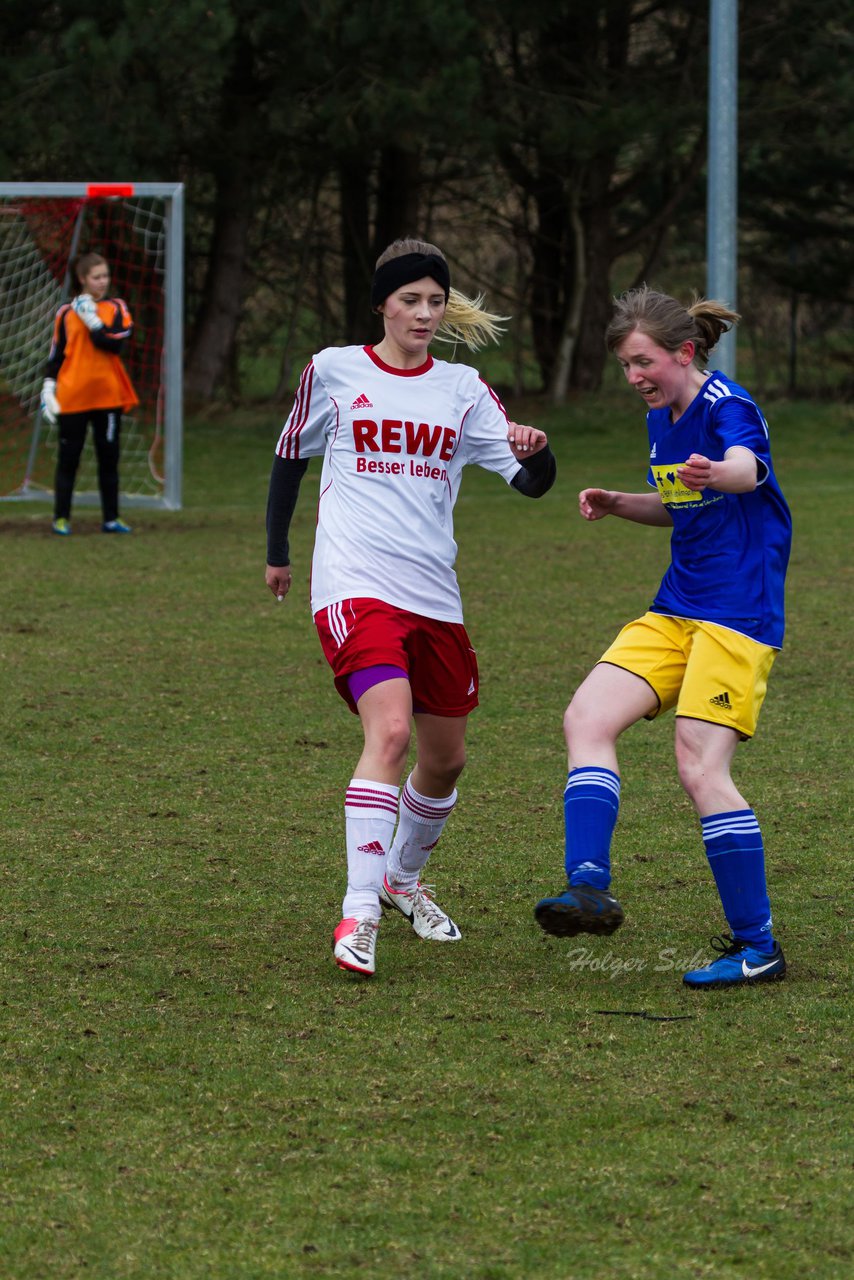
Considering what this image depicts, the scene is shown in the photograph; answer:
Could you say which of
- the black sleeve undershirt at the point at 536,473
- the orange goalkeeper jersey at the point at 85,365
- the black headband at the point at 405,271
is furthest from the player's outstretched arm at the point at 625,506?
the orange goalkeeper jersey at the point at 85,365

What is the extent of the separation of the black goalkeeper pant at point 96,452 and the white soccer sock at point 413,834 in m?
8.00

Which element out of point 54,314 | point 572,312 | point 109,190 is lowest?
point 54,314

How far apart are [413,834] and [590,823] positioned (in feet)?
2.37

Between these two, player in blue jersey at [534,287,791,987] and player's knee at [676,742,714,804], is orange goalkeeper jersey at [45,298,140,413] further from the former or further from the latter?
player's knee at [676,742,714,804]

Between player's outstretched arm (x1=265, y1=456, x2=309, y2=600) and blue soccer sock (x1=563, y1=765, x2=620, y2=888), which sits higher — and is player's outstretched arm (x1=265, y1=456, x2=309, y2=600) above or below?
above

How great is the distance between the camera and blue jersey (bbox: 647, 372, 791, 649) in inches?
166

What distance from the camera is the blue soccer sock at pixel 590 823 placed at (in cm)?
405

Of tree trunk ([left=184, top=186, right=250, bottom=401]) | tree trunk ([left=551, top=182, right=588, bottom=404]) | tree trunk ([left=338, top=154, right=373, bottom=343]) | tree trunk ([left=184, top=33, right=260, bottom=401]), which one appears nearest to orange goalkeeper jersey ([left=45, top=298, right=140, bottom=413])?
tree trunk ([left=184, top=33, right=260, bottom=401])

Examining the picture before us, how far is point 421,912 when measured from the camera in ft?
15.2

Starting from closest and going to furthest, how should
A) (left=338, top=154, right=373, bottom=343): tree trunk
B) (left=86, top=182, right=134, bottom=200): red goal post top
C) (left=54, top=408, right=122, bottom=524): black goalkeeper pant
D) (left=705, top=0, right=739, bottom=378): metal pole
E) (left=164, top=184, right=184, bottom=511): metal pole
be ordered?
(left=54, top=408, right=122, bottom=524): black goalkeeper pant, (left=705, top=0, right=739, bottom=378): metal pole, (left=86, top=182, right=134, bottom=200): red goal post top, (left=164, top=184, right=184, bottom=511): metal pole, (left=338, top=154, right=373, bottom=343): tree trunk

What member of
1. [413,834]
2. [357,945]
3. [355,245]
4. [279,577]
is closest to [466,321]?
[279,577]

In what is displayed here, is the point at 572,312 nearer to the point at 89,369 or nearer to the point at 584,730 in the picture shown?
the point at 89,369

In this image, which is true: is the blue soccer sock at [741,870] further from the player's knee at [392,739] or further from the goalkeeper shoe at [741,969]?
the player's knee at [392,739]

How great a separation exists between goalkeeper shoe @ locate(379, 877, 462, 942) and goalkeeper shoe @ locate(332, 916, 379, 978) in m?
0.23
